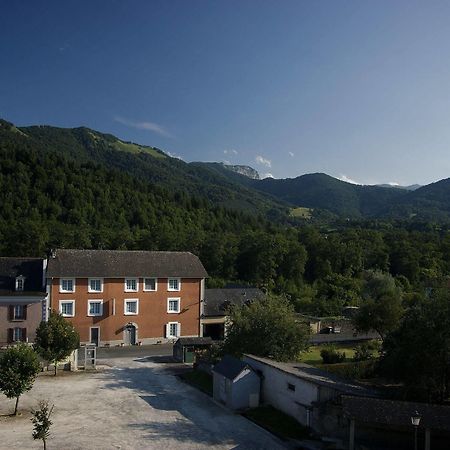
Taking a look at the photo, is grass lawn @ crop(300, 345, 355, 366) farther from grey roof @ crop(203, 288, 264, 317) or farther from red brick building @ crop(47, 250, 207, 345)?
red brick building @ crop(47, 250, 207, 345)

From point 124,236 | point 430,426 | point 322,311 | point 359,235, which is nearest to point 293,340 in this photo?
point 430,426

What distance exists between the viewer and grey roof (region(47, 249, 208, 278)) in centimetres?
4856

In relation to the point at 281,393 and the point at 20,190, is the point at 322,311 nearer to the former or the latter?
the point at 281,393

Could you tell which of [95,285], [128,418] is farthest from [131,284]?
[128,418]

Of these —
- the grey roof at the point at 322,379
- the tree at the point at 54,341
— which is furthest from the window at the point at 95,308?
the grey roof at the point at 322,379

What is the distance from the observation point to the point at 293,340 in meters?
35.8

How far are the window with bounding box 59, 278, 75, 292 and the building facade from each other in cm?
169

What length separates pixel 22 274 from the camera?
4653cm

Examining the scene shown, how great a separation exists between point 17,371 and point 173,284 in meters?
25.3

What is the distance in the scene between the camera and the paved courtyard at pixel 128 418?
24.2 metres

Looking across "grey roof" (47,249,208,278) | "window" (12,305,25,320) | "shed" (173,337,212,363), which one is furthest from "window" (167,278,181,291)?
"window" (12,305,25,320)

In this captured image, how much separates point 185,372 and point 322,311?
109 ft

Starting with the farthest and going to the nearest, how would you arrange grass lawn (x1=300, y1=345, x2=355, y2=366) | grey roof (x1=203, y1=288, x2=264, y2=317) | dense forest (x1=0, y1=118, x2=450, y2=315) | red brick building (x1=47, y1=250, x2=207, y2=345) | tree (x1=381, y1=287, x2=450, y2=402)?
dense forest (x1=0, y1=118, x2=450, y2=315), grey roof (x1=203, y1=288, x2=264, y2=317), red brick building (x1=47, y1=250, x2=207, y2=345), grass lawn (x1=300, y1=345, x2=355, y2=366), tree (x1=381, y1=287, x2=450, y2=402)

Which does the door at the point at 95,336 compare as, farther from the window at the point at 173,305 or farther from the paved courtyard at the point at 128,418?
the paved courtyard at the point at 128,418
